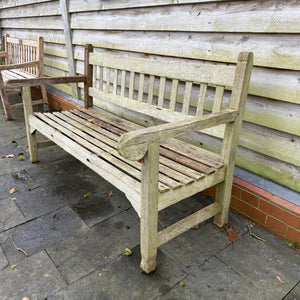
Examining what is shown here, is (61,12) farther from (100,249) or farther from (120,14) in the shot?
(100,249)

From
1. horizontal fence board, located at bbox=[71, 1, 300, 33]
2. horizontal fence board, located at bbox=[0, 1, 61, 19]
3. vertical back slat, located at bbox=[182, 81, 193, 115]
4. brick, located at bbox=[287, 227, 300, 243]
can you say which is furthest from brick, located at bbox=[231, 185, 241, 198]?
horizontal fence board, located at bbox=[0, 1, 61, 19]

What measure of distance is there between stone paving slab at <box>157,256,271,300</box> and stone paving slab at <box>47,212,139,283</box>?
446 millimetres

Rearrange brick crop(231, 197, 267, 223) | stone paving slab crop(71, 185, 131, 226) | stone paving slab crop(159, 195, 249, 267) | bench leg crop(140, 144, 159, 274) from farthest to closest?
stone paving slab crop(71, 185, 131, 226)
brick crop(231, 197, 267, 223)
stone paving slab crop(159, 195, 249, 267)
bench leg crop(140, 144, 159, 274)

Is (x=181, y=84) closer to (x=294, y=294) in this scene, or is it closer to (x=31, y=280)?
(x=294, y=294)

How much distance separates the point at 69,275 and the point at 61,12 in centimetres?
350

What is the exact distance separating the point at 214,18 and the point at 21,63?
3374mm

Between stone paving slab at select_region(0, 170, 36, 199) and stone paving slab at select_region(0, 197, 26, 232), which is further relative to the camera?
stone paving slab at select_region(0, 170, 36, 199)

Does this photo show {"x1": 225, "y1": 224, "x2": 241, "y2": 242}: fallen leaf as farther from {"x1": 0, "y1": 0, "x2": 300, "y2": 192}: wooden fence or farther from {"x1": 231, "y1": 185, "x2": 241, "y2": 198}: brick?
{"x1": 0, "y1": 0, "x2": 300, "y2": 192}: wooden fence

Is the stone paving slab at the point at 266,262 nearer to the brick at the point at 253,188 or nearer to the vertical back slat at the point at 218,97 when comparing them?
the brick at the point at 253,188

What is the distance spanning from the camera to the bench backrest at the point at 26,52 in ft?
13.9

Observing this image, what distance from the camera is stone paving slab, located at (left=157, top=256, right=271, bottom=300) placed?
1570 millimetres

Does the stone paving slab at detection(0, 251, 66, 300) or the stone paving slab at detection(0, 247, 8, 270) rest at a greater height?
the stone paving slab at detection(0, 251, 66, 300)

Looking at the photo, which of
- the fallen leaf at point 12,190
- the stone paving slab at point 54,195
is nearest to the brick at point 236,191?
the stone paving slab at point 54,195

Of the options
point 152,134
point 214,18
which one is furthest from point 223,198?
point 214,18
